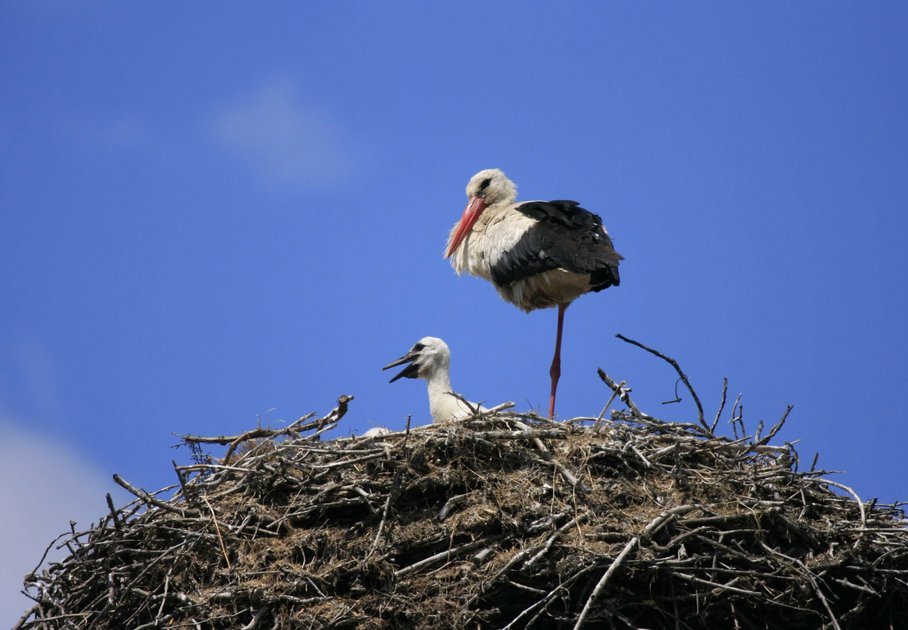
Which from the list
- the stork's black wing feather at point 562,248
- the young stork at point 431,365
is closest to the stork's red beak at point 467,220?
the stork's black wing feather at point 562,248

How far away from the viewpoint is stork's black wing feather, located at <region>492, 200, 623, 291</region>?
771cm

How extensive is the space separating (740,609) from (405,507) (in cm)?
161

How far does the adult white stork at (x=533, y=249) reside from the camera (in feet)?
25.6

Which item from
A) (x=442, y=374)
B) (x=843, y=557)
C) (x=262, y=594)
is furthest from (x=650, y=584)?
(x=442, y=374)

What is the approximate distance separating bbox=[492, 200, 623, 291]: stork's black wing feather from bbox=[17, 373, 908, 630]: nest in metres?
1.86

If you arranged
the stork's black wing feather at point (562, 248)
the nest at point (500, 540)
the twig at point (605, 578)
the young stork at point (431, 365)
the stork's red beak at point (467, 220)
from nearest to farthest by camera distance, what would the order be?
the twig at point (605, 578), the nest at point (500, 540), the young stork at point (431, 365), the stork's black wing feather at point (562, 248), the stork's red beak at point (467, 220)

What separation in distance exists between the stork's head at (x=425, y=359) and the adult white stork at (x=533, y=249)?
3.12 feet

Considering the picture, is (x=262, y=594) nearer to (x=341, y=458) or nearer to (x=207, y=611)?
(x=207, y=611)

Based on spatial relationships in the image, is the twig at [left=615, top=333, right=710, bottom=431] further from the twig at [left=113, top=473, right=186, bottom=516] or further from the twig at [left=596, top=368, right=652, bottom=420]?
the twig at [left=113, top=473, right=186, bottom=516]

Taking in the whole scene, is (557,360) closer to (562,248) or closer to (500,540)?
(562,248)

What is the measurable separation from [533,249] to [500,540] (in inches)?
122

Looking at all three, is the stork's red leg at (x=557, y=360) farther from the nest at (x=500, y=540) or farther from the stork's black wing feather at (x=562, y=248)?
the nest at (x=500, y=540)

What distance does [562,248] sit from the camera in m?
7.86

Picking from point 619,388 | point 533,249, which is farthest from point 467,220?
point 619,388
